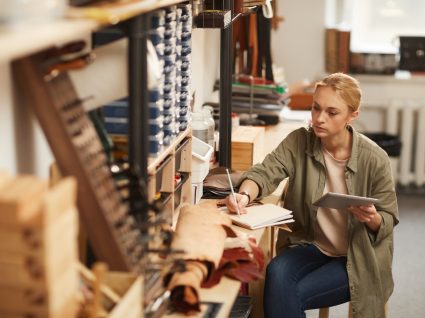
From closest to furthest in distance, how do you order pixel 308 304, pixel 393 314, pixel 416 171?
pixel 308 304 < pixel 393 314 < pixel 416 171

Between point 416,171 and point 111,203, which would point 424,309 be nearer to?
point 416,171

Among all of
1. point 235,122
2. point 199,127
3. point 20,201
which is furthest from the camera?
point 235,122

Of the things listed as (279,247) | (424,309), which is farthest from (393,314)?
(279,247)

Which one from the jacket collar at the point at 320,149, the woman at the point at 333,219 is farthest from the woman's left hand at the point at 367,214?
the jacket collar at the point at 320,149

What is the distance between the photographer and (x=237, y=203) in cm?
338

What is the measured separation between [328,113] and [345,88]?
0.12m

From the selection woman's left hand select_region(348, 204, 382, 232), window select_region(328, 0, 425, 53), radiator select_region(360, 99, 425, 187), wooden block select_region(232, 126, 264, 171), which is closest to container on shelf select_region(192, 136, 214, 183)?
wooden block select_region(232, 126, 264, 171)

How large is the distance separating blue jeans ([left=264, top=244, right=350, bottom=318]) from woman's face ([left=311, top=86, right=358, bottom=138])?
51cm

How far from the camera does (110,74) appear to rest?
236 cm

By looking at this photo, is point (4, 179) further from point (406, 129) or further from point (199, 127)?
point (406, 129)

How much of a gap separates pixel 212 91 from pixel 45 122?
3269 mm

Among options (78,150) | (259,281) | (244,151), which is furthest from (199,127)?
(78,150)

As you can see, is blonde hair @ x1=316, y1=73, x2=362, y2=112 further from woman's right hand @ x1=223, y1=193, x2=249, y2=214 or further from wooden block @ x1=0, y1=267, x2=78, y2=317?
wooden block @ x1=0, y1=267, x2=78, y2=317

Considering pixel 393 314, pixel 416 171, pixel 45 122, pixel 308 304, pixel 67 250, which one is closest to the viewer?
pixel 67 250
